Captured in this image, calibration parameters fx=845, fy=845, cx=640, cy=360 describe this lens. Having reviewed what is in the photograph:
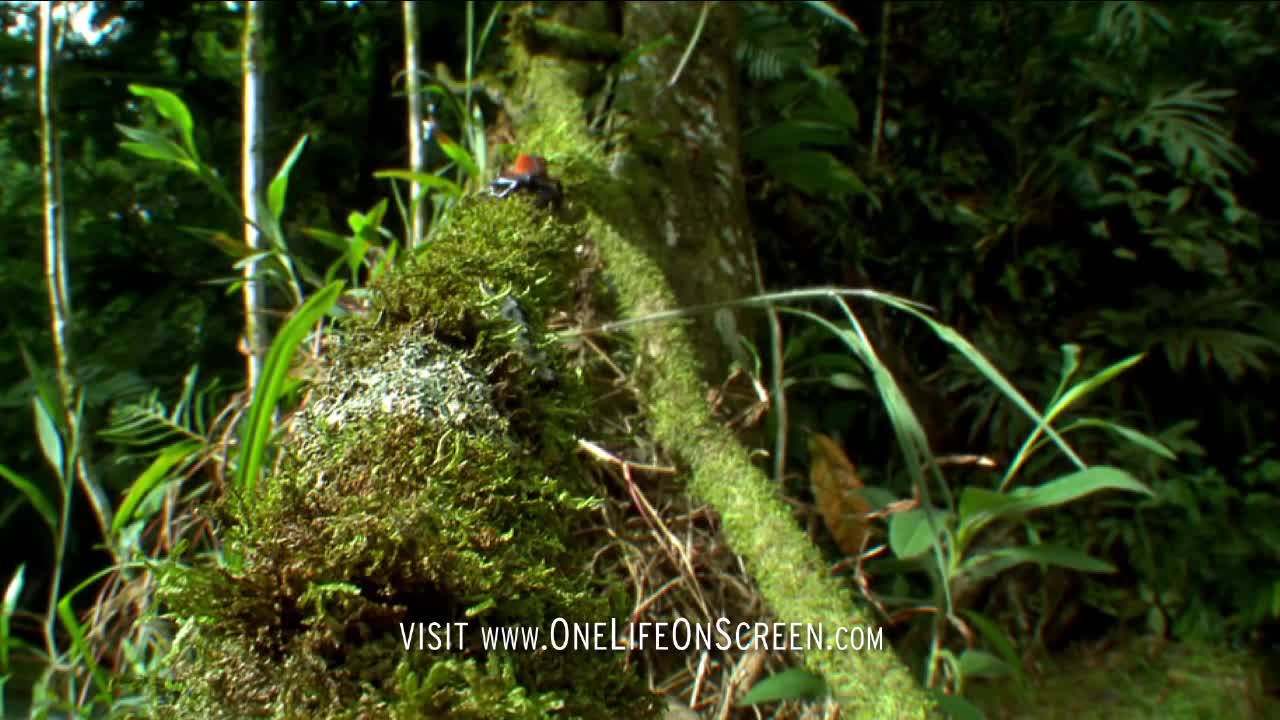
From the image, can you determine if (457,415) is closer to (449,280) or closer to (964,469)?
(449,280)

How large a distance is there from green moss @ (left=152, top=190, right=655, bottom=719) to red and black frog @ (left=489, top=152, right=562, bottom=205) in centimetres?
A: 35

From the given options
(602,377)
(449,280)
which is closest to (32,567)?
(602,377)

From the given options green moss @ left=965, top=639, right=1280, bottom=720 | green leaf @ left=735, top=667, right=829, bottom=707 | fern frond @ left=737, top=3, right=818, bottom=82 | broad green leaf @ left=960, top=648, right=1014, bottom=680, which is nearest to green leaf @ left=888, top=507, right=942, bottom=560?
broad green leaf @ left=960, top=648, right=1014, bottom=680

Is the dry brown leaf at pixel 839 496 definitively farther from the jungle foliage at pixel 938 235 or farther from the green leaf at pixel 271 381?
the green leaf at pixel 271 381

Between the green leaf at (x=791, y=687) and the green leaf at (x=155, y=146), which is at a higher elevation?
the green leaf at (x=155, y=146)

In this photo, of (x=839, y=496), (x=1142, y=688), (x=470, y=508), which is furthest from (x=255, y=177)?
(x=1142, y=688)

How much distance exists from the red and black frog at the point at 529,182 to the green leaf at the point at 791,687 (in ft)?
2.24

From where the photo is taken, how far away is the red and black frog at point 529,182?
1.16m

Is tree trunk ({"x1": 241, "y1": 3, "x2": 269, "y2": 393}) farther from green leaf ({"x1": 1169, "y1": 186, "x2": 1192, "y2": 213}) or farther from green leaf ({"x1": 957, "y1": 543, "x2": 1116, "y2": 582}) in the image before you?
green leaf ({"x1": 1169, "y1": 186, "x2": 1192, "y2": 213})

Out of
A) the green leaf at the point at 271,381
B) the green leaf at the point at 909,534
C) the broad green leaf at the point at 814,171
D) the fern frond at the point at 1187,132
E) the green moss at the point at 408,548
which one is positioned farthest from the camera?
the fern frond at the point at 1187,132

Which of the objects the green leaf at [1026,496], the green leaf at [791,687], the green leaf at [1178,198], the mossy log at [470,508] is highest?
the green leaf at [1178,198]

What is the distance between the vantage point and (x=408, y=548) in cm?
54

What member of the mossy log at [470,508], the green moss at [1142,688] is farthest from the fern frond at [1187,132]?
the mossy log at [470,508]

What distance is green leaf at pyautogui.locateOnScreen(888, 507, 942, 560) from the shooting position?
45.4 inches
